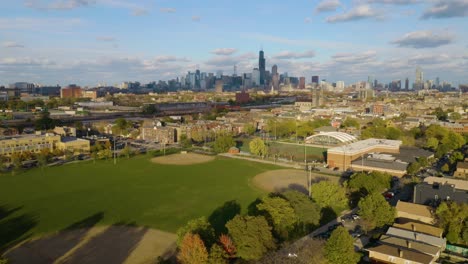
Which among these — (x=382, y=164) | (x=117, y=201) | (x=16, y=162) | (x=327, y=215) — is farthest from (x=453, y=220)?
(x=16, y=162)

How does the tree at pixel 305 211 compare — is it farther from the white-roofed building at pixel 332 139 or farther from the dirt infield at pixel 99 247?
the white-roofed building at pixel 332 139

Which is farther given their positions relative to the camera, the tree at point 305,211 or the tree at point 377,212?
the tree at point 377,212

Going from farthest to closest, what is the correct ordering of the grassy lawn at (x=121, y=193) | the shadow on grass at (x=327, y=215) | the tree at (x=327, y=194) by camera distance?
the tree at (x=327, y=194) → the grassy lawn at (x=121, y=193) → the shadow on grass at (x=327, y=215)

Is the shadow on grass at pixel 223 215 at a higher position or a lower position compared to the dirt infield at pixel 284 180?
lower

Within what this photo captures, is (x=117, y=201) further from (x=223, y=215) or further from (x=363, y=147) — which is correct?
(x=363, y=147)

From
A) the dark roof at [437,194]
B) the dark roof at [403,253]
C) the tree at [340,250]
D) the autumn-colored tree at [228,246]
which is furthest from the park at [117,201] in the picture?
the dark roof at [437,194]

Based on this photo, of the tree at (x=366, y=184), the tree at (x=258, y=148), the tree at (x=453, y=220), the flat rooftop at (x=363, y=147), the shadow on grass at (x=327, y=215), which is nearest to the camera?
the tree at (x=453, y=220)

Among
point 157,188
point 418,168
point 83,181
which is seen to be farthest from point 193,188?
point 418,168
